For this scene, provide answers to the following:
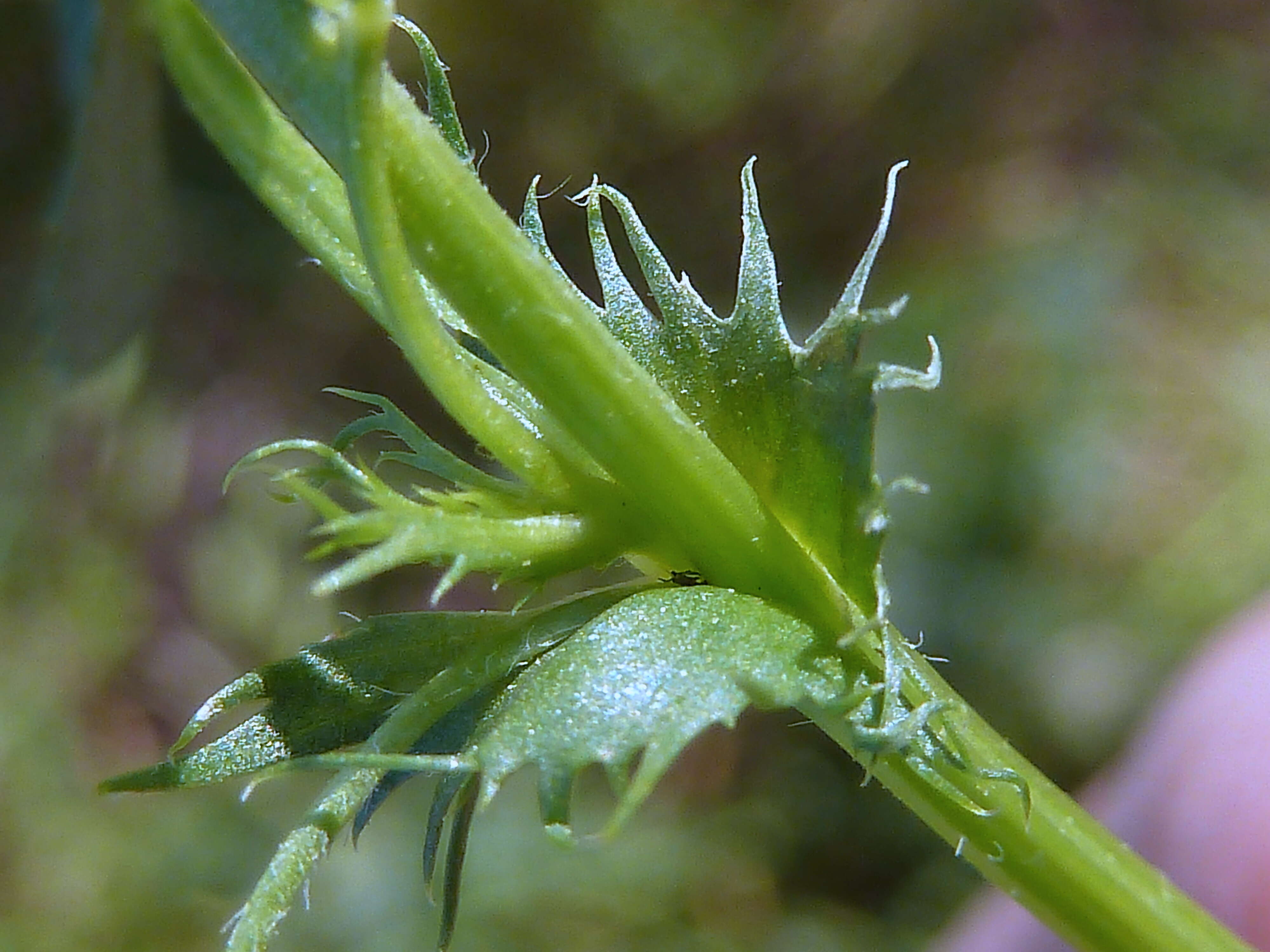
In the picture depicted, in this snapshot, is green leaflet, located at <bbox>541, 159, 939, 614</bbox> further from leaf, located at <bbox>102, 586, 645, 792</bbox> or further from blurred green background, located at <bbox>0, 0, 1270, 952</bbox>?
blurred green background, located at <bbox>0, 0, 1270, 952</bbox>

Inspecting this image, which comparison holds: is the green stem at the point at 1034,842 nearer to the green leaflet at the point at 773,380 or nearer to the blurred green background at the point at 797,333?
the green leaflet at the point at 773,380

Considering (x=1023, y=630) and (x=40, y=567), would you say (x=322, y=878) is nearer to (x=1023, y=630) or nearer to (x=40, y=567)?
(x=40, y=567)

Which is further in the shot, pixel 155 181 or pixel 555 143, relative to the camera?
pixel 555 143

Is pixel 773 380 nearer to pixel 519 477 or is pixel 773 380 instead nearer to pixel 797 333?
pixel 519 477

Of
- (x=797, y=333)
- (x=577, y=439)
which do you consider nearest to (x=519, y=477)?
(x=577, y=439)

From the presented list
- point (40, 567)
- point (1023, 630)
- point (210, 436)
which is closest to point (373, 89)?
point (1023, 630)

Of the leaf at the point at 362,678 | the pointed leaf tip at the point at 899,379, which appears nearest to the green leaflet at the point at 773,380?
the pointed leaf tip at the point at 899,379

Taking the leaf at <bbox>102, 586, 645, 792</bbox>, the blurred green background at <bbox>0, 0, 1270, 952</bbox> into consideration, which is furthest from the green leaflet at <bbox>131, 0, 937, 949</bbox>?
the blurred green background at <bbox>0, 0, 1270, 952</bbox>
